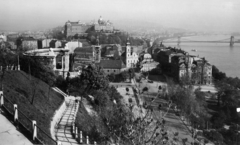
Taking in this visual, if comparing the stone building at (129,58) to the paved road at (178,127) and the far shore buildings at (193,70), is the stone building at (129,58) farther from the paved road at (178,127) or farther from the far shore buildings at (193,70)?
the paved road at (178,127)

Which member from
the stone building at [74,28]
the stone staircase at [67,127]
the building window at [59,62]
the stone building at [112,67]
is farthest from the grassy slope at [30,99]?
the stone building at [74,28]

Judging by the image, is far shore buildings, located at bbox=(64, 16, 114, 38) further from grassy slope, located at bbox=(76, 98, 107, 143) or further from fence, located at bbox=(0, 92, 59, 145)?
fence, located at bbox=(0, 92, 59, 145)

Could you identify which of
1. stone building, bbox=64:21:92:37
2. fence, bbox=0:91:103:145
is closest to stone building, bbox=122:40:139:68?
stone building, bbox=64:21:92:37

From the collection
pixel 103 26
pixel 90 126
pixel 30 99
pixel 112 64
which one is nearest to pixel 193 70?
pixel 112 64

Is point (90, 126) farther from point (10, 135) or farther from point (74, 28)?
point (74, 28)

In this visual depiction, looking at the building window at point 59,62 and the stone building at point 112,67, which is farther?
the stone building at point 112,67
